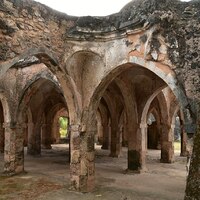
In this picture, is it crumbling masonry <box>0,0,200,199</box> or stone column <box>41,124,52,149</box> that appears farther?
stone column <box>41,124,52,149</box>

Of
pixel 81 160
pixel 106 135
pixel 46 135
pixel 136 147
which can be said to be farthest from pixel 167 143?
pixel 46 135

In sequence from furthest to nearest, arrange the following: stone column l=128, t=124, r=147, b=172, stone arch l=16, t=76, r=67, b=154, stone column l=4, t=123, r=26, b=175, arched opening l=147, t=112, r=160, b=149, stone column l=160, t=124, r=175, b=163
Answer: arched opening l=147, t=112, r=160, b=149
stone column l=160, t=124, r=175, b=163
stone column l=128, t=124, r=147, b=172
stone arch l=16, t=76, r=67, b=154
stone column l=4, t=123, r=26, b=175

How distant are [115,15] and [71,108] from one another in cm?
270

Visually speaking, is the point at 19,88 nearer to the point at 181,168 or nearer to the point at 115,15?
the point at 115,15

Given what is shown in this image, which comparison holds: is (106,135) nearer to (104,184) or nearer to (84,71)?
(104,184)

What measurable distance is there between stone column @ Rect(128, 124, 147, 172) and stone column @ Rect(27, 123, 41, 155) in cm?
597

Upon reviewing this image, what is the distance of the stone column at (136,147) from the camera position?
9.99m

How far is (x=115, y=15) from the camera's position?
279 inches

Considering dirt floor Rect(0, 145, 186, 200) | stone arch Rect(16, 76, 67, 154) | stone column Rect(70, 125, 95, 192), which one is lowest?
dirt floor Rect(0, 145, 186, 200)

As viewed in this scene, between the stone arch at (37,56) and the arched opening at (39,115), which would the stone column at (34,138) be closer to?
the arched opening at (39,115)

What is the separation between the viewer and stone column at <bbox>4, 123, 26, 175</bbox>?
374 inches

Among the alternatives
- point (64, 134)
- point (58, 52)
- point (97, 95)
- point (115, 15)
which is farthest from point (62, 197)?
point (64, 134)

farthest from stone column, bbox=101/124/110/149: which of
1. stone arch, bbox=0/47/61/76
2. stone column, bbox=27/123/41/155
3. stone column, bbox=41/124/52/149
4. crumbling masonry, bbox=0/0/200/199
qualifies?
stone arch, bbox=0/47/61/76

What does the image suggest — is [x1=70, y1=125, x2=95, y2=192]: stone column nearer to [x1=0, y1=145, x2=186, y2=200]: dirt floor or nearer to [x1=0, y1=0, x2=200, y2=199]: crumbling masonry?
[x1=0, y1=0, x2=200, y2=199]: crumbling masonry
